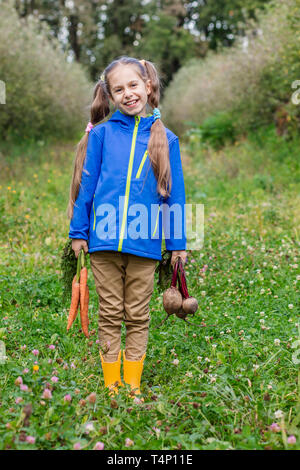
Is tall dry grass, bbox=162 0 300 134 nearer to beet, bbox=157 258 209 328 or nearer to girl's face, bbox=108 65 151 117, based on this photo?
girl's face, bbox=108 65 151 117

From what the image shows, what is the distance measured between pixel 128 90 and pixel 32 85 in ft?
34.8

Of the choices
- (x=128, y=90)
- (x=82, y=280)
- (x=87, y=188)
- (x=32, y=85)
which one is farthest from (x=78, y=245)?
(x=32, y=85)

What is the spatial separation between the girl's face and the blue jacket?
5 cm

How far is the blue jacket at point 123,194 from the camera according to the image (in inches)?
112

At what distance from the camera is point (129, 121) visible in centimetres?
298

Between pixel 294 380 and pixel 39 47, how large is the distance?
13.5 meters

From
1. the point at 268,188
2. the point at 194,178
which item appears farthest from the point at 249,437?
the point at 194,178

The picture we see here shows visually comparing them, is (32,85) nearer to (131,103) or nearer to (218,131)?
→ (218,131)

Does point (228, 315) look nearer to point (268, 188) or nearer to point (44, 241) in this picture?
point (44, 241)

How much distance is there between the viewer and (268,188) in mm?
8391

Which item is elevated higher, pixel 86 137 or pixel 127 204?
pixel 86 137

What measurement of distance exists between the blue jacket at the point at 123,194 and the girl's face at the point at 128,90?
0.05m

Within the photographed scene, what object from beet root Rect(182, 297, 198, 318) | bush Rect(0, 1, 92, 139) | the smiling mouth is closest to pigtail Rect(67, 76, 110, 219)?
the smiling mouth

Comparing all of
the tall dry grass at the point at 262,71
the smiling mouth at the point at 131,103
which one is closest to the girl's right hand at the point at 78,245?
the smiling mouth at the point at 131,103
